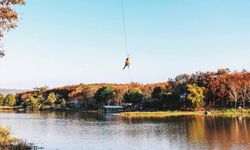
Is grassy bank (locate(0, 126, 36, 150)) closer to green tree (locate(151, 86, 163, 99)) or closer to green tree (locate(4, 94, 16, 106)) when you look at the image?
green tree (locate(151, 86, 163, 99))

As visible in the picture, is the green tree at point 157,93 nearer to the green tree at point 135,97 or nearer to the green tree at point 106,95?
the green tree at point 135,97

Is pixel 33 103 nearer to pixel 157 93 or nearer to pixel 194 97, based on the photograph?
pixel 157 93

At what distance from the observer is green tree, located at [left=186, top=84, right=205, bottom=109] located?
8806 cm

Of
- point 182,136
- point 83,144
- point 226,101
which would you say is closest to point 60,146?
point 83,144

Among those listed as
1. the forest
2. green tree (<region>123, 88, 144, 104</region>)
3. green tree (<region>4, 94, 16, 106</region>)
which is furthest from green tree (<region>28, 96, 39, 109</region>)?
green tree (<region>123, 88, 144, 104</region>)

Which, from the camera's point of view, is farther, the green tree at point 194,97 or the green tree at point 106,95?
the green tree at point 106,95

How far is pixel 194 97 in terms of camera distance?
88.2 metres

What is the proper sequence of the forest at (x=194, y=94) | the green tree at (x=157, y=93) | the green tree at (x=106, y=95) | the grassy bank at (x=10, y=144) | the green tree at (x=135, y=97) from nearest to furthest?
the grassy bank at (x=10, y=144) < the forest at (x=194, y=94) < the green tree at (x=157, y=93) < the green tree at (x=135, y=97) < the green tree at (x=106, y=95)

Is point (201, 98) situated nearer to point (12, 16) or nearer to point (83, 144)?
point (83, 144)

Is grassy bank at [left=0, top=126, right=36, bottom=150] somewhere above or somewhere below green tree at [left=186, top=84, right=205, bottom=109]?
below

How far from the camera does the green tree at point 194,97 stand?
8806 centimetres

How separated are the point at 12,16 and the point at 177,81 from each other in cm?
9003

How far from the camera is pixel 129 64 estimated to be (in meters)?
20.1

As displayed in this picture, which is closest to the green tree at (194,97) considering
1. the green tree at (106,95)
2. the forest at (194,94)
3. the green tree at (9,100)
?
the forest at (194,94)
